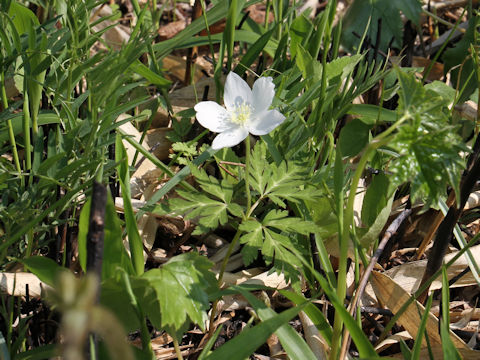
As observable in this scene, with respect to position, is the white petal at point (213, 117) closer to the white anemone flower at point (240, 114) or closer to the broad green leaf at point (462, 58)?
the white anemone flower at point (240, 114)

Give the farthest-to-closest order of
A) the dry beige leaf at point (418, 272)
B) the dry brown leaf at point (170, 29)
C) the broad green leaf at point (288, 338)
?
→ 1. the dry brown leaf at point (170, 29)
2. the dry beige leaf at point (418, 272)
3. the broad green leaf at point (288, 338)

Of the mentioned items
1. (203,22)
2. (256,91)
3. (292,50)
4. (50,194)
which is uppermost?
(203,22)

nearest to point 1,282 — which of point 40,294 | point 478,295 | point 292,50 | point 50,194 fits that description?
point 40,294

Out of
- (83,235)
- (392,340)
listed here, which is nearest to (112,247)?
(83,235)

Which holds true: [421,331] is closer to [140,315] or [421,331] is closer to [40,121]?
[140,315]

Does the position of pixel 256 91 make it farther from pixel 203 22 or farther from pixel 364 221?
pixel 203 22

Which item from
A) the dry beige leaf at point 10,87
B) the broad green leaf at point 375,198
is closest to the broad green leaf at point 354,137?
the broad green leaf at point 375,198
